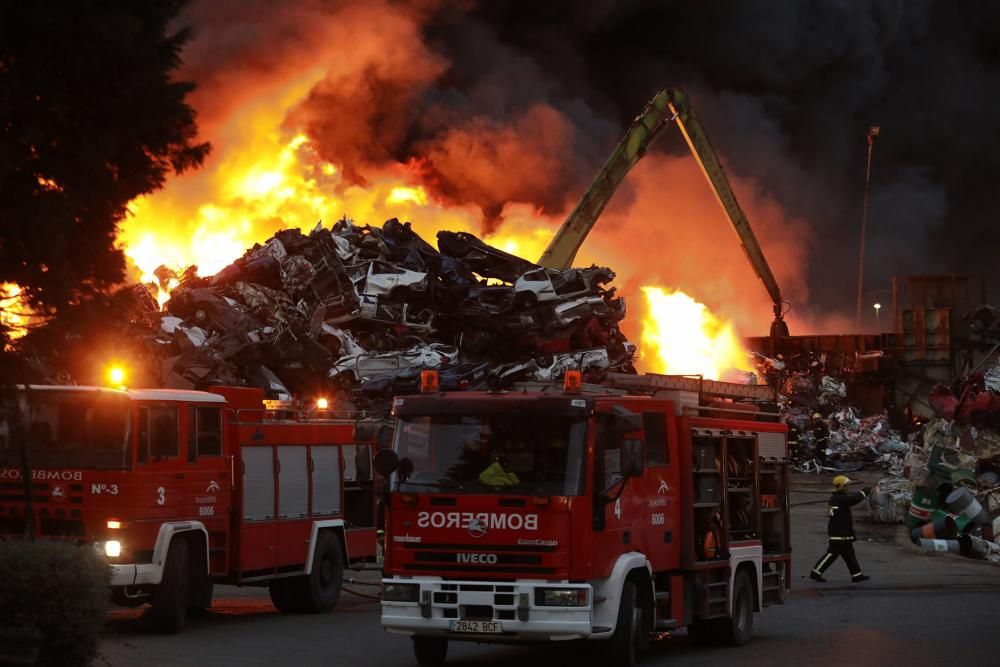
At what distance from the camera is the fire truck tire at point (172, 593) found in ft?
50.7

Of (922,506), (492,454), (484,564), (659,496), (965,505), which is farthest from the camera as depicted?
(922,506)

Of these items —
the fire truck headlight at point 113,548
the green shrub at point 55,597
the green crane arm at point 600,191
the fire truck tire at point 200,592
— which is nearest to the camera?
the green shrub at point 55,597

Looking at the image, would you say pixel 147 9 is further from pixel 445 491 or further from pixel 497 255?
pixel 497 255

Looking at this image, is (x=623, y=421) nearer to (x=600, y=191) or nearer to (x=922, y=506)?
(x=922, y=506)

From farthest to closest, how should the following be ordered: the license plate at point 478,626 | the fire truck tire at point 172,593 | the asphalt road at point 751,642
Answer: the fire truck tire at point 172,593
the asphalt road at point 751,642
the license plate at point 478,626

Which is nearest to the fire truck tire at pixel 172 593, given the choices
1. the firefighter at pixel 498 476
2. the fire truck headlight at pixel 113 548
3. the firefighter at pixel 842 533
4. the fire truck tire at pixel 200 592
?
the fire truck tire at pixel 200 592

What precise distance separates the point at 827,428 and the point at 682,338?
21.4 feet

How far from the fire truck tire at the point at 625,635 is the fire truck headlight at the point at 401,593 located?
180cm

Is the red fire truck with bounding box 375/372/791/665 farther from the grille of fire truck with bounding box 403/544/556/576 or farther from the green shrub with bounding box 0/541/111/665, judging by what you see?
the green shrub with bounding box 0/541/111/665

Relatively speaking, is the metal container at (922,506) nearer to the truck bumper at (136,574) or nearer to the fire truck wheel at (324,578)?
the fire truck wheel at (324,578)

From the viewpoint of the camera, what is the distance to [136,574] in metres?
15.0

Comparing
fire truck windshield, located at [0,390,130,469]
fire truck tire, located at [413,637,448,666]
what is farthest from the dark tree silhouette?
fire truck windshield, located at [0,390,130,469]

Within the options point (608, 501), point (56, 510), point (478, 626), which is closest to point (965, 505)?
point (608, 501)

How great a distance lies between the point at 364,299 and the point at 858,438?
60.5 feet
